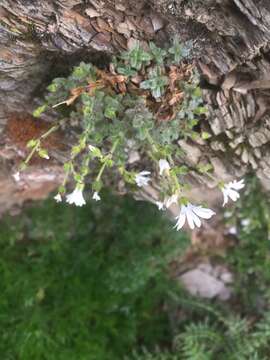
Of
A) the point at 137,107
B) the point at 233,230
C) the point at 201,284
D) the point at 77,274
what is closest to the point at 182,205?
the point at 137,107

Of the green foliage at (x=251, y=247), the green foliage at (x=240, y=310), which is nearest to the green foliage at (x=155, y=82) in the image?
the green foliage at (x=251, y=247)

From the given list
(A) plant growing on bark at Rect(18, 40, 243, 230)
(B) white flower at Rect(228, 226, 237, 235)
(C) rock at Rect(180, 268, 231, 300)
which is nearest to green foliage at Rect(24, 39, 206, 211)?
(A) plant growing on bark at Rect(18, 40, 243, 230)

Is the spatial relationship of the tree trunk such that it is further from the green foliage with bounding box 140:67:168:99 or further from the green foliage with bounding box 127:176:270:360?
the green foliage with bounding box 127:176:270:360

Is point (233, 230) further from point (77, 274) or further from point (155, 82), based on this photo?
point (155, 82)

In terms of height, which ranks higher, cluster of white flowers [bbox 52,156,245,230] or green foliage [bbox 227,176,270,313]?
cluster of white flowers [bbox 52,156,245,230]

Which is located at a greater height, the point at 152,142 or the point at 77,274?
the point at 152,142

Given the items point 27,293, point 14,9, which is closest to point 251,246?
point 27,293
